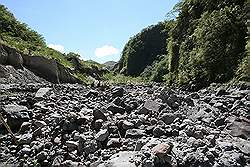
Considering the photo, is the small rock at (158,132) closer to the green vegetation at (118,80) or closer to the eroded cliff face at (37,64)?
the eroded cliff face at (37,64)

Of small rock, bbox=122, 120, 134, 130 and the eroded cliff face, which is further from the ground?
the eroded cliff face

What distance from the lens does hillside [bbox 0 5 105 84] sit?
1839cm

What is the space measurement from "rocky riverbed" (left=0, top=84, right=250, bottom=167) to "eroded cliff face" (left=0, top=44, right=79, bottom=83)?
8.65 metres

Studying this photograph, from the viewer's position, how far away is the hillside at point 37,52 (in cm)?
1839

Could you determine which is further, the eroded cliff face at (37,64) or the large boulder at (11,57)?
the eroded cliff face at (37,64)

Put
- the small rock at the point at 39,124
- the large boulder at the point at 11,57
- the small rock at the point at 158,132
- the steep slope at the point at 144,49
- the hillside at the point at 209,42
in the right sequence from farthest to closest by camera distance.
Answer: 1. the steep slope at the point at 144,49
2. the large boulder at the point at 11,57
3. the hillside at the point at 209,42
4. the small rock at the point at 39,124
5. the small rock at the point at 158,132

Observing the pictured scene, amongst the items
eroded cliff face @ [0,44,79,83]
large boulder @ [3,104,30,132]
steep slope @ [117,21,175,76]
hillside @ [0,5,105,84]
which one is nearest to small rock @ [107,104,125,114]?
large boulder @ [3,104,30,132]

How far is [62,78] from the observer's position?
1989 cm

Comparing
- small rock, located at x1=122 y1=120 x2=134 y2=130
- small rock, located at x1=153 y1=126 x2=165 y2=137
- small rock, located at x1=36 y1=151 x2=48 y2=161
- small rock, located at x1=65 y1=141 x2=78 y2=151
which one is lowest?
small rock, located at x1=36 y1=151 x2=48 y2=161

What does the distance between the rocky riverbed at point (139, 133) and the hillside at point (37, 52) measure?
8914mm

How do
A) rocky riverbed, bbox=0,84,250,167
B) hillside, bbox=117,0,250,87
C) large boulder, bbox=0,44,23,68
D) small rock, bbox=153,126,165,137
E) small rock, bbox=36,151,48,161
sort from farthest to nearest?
1. large boulder, bbox=0,44,23,68
2. hillside, bbox=117,0,250,87
3. small rock, bbox=36,151,48,161
4. small rock, bbox=153,126,165,137
5. rocky riverbed, bbox=0,84,250,167

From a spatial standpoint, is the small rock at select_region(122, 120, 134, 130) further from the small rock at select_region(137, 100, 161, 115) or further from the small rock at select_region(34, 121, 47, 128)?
the small rock at select_region(34, 121, 47, 128)

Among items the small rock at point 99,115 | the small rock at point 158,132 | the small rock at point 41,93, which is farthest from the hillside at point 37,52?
the small rock at point 158,132

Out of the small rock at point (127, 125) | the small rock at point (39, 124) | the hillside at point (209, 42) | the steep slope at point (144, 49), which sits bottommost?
the small rock at point (127, 125)
